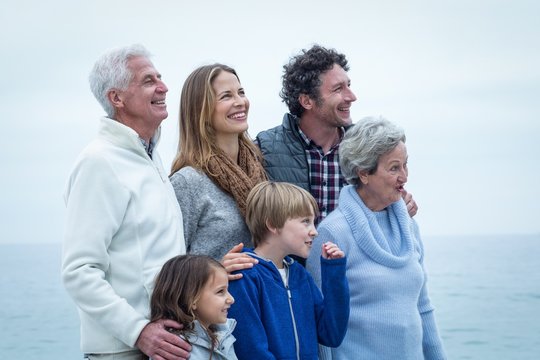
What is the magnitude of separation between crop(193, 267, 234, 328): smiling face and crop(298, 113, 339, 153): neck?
1334 mm

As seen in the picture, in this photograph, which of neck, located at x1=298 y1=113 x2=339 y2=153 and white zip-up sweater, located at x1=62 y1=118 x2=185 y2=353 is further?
neck, located at x1=298 y1=113 x2=339 y2=153

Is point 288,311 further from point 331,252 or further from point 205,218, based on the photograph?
point 205,218

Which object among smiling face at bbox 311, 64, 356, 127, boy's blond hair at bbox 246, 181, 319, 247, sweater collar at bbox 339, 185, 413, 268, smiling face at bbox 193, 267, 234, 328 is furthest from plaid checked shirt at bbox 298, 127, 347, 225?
smiling face at bbox 193, 267, 234, 328

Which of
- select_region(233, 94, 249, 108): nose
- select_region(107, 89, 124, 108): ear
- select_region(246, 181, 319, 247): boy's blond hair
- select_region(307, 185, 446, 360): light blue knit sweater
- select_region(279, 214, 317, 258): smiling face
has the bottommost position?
select_region(307, 185, 446, 360): light blue knit sweater

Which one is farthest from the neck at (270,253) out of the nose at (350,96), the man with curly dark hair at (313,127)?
the nose at (350,96)

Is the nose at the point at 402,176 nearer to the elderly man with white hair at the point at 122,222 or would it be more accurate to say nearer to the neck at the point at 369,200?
the neck at the point at 369,200

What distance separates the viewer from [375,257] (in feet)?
12.1

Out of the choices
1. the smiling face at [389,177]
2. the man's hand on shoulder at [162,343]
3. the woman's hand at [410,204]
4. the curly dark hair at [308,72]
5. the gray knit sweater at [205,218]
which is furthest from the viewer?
the curly dark hair at [308,72]

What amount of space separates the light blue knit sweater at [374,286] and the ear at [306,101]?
2.55 ft

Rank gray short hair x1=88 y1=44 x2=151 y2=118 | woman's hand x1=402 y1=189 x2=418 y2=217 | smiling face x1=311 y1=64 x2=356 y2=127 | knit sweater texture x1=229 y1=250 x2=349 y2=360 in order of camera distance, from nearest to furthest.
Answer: knit sweater texture x1=229 y1=250 x2=349 y2=360
gray short hair x1=88 y1=44 x2=151 y2=118
woman's hand x1=402 y1=189 x2=418 y2=217
smiling face x1=311 y1=64 x2=356 y2=127

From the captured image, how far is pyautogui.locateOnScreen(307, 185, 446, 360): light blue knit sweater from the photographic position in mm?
3672

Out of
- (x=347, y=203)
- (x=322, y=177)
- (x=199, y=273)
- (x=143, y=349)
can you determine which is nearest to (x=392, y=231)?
(x=347, y=203)

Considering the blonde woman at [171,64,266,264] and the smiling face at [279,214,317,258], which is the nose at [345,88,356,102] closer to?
the blonde woman at [171,64,266,264]

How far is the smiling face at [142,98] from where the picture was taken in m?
3.41
